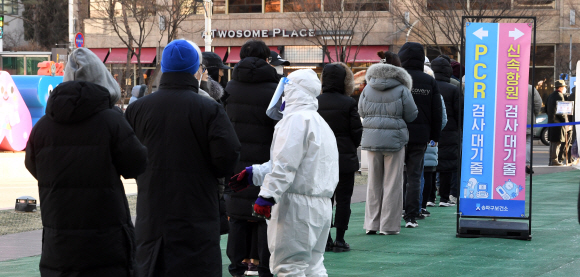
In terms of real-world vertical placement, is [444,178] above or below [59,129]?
below

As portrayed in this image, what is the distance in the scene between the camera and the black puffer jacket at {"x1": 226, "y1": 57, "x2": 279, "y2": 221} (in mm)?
6312

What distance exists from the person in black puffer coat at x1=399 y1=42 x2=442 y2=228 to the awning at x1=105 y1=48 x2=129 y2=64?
37.6m

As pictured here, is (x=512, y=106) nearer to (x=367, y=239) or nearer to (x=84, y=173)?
(x=367, y=239)

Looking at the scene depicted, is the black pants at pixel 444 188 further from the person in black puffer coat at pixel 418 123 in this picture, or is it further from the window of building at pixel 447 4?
the window of building at pixel 447 4

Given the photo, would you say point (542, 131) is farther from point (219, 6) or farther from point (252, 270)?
point (219, 6)

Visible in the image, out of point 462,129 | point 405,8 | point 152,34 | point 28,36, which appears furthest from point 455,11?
point 28,36

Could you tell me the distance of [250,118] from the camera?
6363 mm

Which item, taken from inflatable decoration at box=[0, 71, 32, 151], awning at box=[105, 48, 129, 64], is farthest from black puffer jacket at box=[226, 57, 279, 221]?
awning at box=[105, 48, 129, 64]

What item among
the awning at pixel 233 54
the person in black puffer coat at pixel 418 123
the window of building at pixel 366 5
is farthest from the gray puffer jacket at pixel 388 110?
the awning at pixel 233 54

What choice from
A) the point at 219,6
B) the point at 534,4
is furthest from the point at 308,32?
the point at 534,4

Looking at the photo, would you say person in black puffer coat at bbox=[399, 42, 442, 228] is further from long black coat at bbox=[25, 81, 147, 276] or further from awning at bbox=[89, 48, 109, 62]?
awning at bbox=[89, 48, 109, 62]

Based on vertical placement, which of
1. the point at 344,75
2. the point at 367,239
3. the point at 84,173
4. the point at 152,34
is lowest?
the point at 367,239

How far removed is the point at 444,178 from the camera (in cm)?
1137

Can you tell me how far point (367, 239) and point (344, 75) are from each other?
191 centimetres
